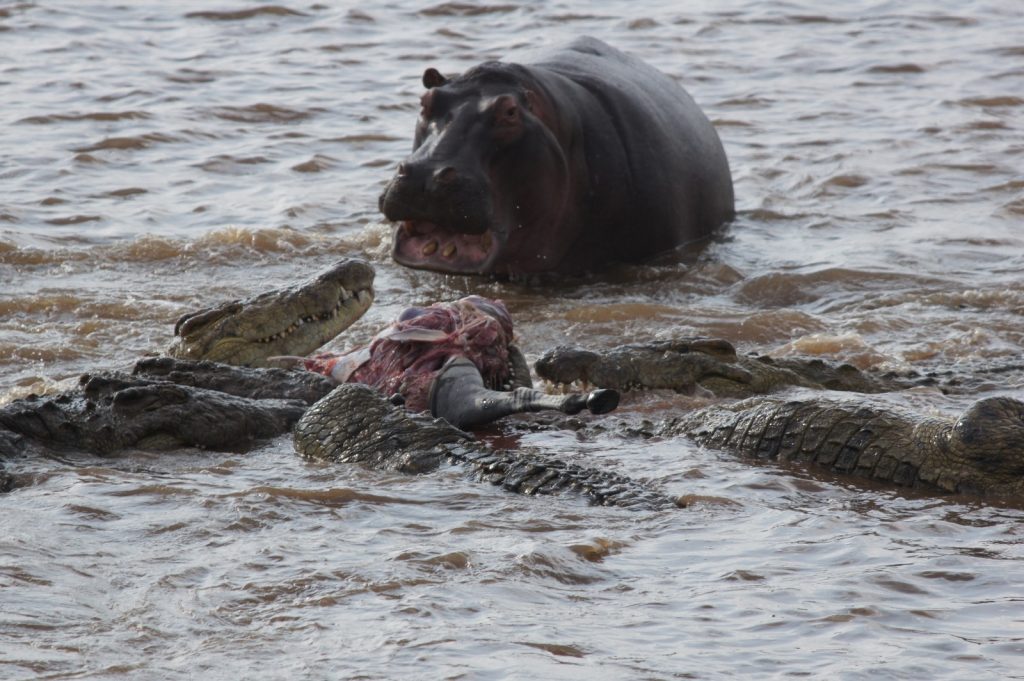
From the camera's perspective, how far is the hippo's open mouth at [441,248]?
8555 mm

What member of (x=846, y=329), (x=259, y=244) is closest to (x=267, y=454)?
(x=846, y=329)

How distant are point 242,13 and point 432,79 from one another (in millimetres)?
9067

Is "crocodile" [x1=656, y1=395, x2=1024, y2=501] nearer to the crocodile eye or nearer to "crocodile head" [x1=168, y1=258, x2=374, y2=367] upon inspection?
the crocodile eye

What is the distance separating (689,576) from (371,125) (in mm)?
9513

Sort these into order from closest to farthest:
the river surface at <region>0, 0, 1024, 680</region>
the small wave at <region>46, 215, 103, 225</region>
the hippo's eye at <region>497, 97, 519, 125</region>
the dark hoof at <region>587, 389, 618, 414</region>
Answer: the river surface at <region>0, 0, 1024, 680</region>
the dark hoof at <region>587, 389, 618, 414</region>
the hippo's eye at <region>497, 97, 519, 125</region>
the small wave at <region>46, 215, 103, 225</region>

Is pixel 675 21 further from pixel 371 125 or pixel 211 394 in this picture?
pixel 211 394

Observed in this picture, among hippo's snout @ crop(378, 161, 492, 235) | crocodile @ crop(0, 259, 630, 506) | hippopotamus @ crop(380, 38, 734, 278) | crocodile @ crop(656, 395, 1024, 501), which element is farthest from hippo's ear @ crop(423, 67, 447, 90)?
crocodile @ crop(656, 395, 1024, 501)

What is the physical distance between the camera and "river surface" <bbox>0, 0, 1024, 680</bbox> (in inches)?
161

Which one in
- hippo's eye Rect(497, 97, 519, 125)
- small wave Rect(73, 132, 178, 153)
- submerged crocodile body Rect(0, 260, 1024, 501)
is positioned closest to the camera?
submerged crocodile body Rect(0, 260, 1024, 501)

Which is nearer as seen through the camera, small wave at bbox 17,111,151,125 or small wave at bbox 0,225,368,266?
small wave at bbox 0,225,368,266

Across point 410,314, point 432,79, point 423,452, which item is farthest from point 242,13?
point 423,452

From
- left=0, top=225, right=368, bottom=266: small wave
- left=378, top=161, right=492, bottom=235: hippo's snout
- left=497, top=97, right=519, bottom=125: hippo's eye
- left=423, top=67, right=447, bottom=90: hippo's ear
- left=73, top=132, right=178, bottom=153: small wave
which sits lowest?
left=0, top=225, right=368, bottom=266: small wave

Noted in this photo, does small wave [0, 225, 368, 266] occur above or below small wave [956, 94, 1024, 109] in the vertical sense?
below

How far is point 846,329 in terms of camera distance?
8062mm
